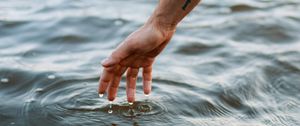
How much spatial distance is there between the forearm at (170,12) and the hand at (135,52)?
27 mm

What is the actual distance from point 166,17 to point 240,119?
4.24 feet

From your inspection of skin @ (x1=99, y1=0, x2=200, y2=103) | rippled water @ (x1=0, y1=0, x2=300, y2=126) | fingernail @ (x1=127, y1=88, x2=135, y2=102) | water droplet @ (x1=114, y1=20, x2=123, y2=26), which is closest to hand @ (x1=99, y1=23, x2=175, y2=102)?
skin @ (x1=99, y1=0, x2=200, y2=103)

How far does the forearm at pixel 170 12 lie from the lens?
3.24m

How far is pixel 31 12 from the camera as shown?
23.8 ft

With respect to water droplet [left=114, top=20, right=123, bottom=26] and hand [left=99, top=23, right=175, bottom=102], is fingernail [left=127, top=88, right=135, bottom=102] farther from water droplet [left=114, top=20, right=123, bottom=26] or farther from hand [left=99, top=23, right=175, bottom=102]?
water droplet [left=114, top=20, right=123, bottom=26]

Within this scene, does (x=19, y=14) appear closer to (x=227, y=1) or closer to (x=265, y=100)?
(x=227, y=1)

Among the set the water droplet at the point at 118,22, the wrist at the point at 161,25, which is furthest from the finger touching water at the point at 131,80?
the water droplet at the point at 118,22

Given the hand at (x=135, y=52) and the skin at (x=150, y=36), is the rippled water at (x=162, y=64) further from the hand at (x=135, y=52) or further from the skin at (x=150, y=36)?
the skin at (x=150, y=36)

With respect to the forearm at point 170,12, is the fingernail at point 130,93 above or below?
below

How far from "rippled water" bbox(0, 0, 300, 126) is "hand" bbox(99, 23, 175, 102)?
60 centimetres

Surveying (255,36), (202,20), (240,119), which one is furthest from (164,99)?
(202,20)

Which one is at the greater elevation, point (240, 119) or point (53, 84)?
point (53, 84)

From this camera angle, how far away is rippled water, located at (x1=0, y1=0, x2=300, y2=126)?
4246 millimetres

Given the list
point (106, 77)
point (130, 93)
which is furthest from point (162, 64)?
point (106, 77)
